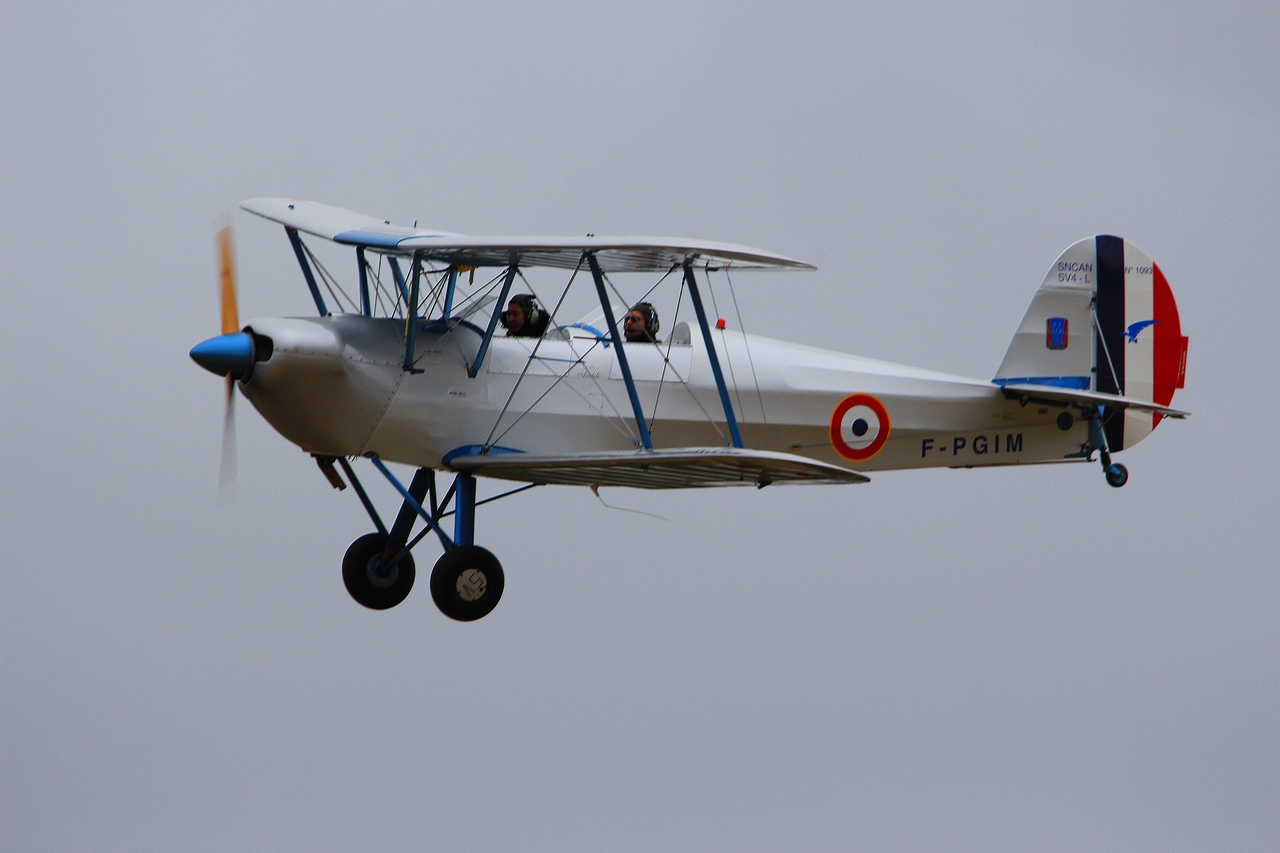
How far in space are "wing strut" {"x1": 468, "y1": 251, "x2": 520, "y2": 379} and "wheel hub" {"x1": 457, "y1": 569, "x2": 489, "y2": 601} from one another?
1542 mm

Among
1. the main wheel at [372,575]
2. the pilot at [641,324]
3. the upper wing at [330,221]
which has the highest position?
the upper wing at [330,221]

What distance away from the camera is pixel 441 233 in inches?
558

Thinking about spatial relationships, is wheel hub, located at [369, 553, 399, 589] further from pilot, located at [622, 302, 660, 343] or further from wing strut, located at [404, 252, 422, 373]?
pilot, located at [622, 302, 660, 343]

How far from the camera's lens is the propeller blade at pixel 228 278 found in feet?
45.2

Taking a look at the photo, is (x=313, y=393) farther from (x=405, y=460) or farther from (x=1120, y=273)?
(x=1120, y=273)

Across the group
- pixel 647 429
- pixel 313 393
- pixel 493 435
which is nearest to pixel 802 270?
pixel 647 429

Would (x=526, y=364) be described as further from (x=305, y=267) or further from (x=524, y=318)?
(x=305, y=267)

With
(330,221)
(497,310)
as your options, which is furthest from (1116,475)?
(330,221)

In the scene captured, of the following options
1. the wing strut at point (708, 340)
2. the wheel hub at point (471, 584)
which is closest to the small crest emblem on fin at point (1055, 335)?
the wing strut at point (708, 340)

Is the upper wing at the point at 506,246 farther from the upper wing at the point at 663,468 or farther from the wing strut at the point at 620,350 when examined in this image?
the upper wing at the point at 663,468

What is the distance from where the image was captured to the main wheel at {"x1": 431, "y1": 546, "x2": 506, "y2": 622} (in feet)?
45.1

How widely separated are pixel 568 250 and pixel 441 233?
1517mm

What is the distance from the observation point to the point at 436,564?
13773 mm

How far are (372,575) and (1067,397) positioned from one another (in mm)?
6225
